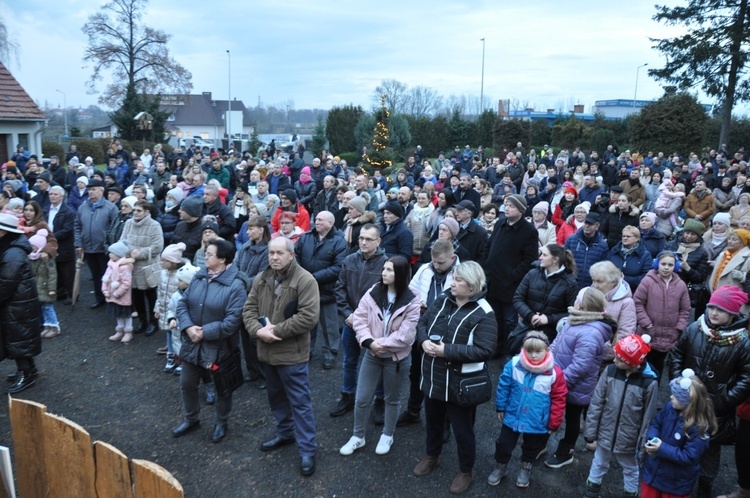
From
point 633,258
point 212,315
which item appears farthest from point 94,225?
point 633,258

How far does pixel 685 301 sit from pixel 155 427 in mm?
5446

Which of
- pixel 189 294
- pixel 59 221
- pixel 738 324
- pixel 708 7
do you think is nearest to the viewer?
pixel 738 324

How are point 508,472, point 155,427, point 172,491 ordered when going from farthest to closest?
point 155,427 → point 508,472 → point 172,491

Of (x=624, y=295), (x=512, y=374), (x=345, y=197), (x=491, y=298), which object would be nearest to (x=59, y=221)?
(x=345, y=197)

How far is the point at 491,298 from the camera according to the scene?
6.98m

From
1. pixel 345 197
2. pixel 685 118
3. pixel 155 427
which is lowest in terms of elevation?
pixel 155 427

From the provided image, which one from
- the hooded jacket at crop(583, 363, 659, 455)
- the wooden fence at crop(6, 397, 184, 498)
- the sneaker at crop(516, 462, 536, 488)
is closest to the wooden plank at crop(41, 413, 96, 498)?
the wooden fence at crop(6, 397, 184, 498)

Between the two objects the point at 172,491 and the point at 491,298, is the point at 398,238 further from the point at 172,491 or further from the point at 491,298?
the point at 172,491

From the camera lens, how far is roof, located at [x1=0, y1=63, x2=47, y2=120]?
19.7 m

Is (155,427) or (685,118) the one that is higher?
(685,118)

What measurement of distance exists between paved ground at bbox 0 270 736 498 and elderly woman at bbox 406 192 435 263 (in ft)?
8.68

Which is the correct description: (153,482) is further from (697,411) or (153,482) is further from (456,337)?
(697,411)

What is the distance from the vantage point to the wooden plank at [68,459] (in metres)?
2.77

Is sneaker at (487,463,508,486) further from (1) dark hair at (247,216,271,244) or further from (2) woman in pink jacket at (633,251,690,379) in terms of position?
(1) dark hair at (247,216,271,244)
